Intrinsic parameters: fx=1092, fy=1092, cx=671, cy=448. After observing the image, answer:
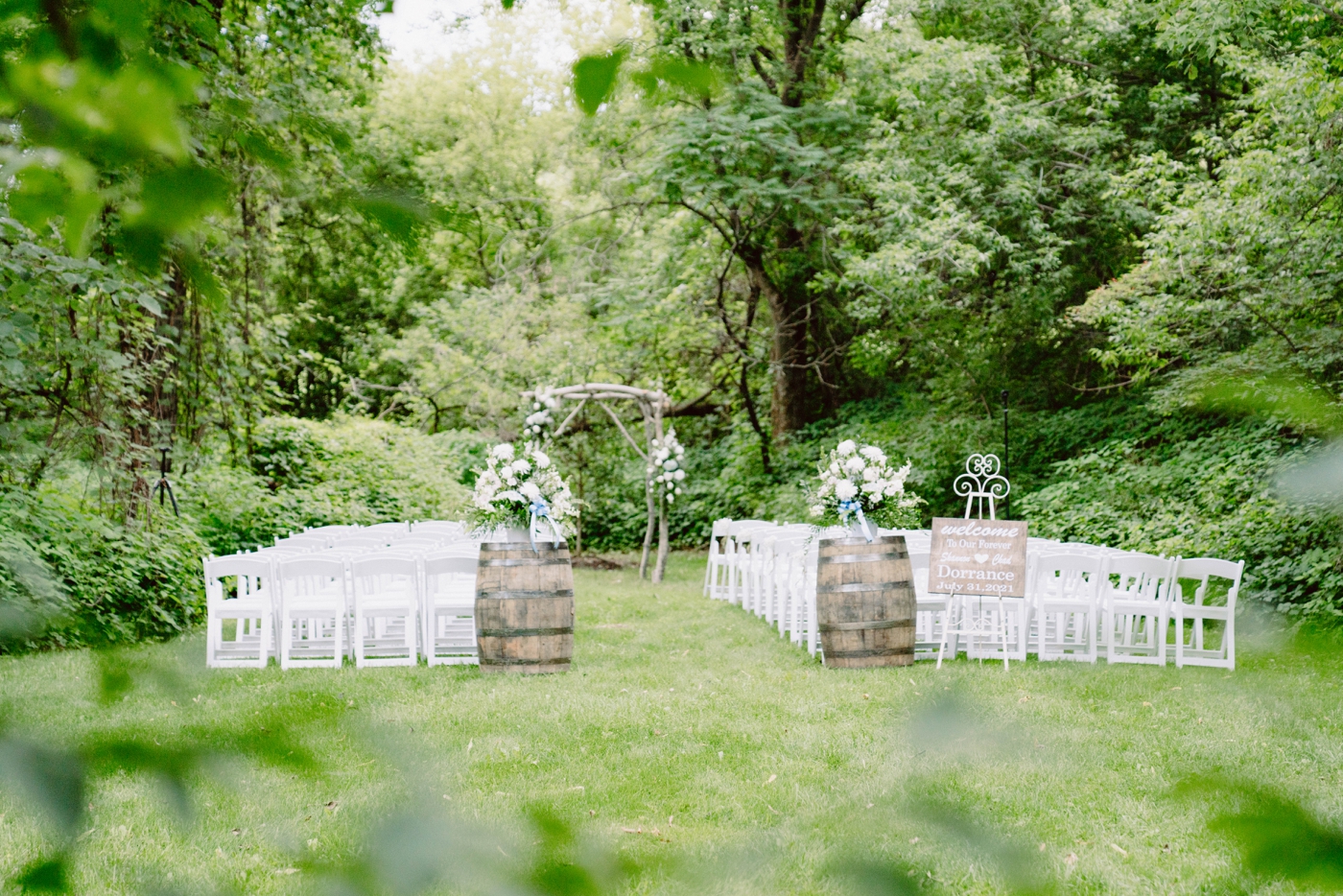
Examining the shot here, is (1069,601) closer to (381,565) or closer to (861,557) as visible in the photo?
(861,557)

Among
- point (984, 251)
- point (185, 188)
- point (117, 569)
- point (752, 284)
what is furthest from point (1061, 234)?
point (185, 188)

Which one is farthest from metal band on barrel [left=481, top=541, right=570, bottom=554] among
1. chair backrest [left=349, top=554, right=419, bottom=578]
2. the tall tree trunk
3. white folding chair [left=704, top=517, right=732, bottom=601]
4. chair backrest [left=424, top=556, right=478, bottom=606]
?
the tall tree trunk

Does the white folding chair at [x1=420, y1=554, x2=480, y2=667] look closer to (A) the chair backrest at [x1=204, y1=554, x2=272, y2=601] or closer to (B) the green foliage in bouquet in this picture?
(B) the green foliage in bouquet

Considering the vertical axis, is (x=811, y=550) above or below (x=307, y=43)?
below

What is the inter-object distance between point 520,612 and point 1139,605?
14.5 feet

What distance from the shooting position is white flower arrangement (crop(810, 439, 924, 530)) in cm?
809

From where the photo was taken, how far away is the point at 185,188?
0.78 metres

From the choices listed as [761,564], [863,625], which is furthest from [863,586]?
[761,564]

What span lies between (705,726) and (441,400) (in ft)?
53.0

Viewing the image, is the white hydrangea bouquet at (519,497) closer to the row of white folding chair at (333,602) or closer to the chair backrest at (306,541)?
the row of white folding chair at (333,602)

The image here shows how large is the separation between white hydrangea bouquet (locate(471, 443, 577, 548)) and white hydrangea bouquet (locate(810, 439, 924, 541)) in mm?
1986

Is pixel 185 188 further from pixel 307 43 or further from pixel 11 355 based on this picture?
pixel 307 43

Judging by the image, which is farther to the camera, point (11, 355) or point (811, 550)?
point (811, 550)

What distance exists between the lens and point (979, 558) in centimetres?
773
